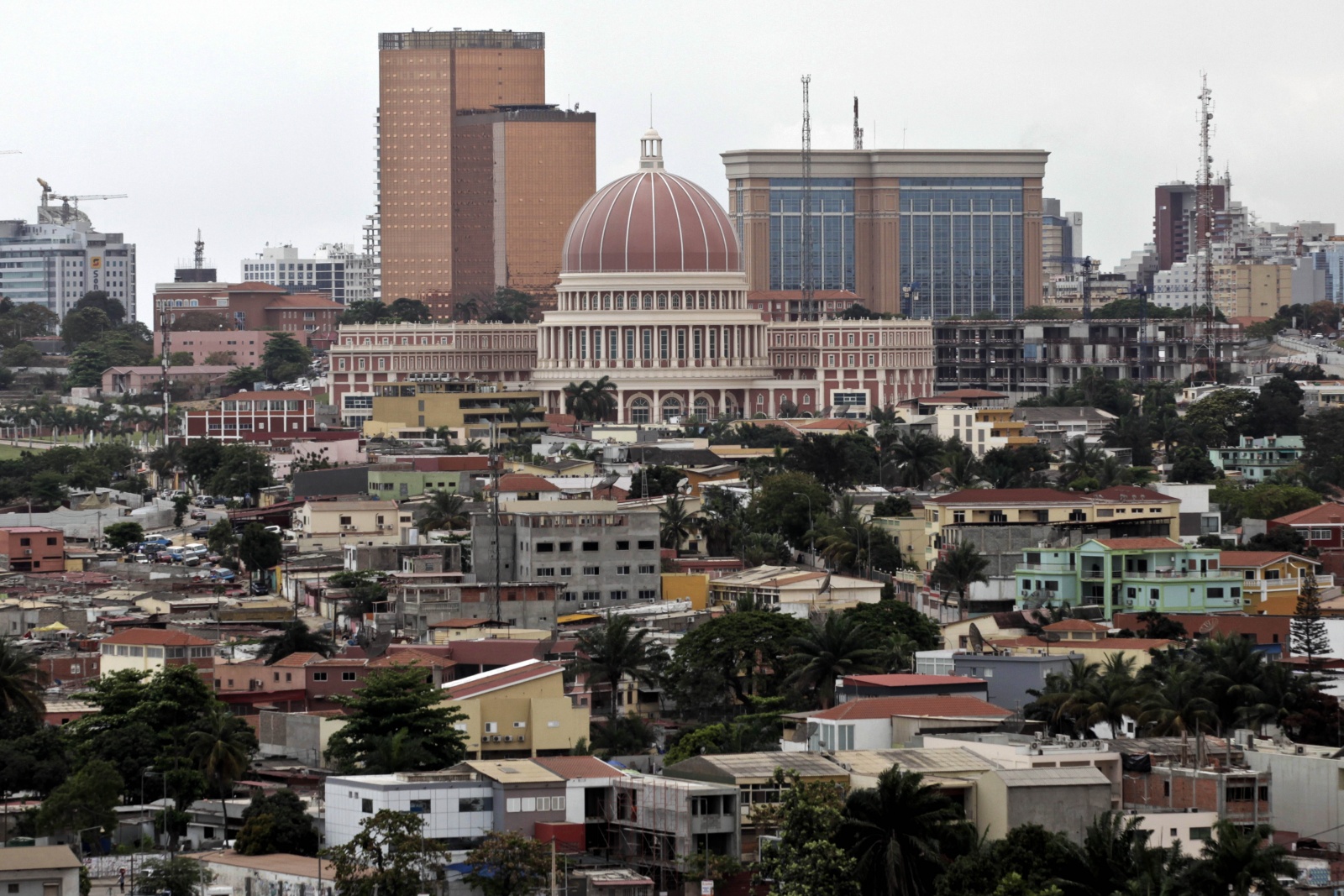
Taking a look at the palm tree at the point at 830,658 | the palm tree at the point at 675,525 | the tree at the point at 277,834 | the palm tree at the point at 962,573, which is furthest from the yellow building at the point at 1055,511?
the tree at the point at 277,834

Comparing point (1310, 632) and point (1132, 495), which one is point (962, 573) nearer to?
point (1310, 632)

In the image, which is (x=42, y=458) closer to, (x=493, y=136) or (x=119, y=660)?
(x=119, y=660)

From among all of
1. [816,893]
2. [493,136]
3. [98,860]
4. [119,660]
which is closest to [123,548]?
[119,660]

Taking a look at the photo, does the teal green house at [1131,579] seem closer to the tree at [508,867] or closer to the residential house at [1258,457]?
the tree at [508,867]

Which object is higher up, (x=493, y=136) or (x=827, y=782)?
(x=493, y=136)

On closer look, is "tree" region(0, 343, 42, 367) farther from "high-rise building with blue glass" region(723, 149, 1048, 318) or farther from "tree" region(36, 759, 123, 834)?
"tree" region(36, 759, 123, 834)

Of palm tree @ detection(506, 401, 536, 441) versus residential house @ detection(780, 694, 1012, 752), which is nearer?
residential house @ detection(780, 694, 1012, 752)

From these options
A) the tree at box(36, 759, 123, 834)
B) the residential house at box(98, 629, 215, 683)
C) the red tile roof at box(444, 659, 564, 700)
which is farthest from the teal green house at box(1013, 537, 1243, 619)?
the tree at box(36, 759, 123, 834)

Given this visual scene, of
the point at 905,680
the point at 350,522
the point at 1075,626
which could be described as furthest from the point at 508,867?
the point at 350,522
